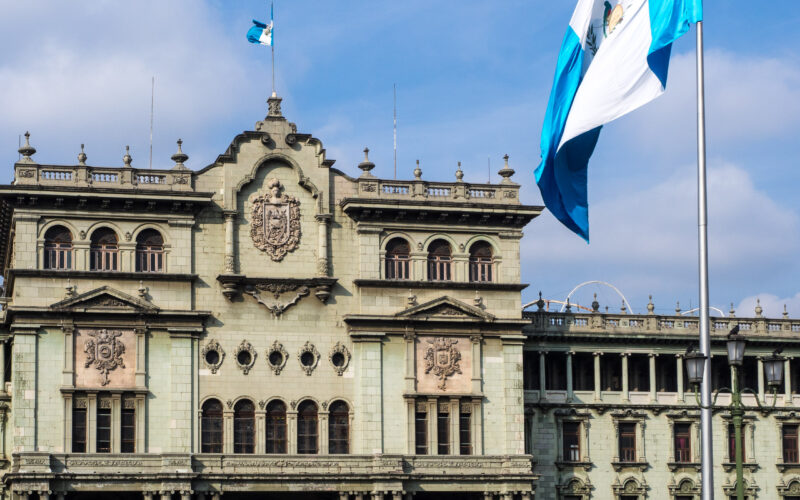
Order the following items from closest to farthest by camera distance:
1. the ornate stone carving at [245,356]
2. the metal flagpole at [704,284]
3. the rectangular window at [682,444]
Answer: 1. the metal flagpole at [704,284]
2. the ornate stone carving at [245,356]
3. the rectangular window at [682,444]

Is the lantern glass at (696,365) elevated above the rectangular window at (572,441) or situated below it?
above

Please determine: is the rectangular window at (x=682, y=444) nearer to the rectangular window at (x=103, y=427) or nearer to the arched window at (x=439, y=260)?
the arched window at (x=439, y=260)

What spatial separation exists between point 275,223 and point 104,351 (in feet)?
31.1

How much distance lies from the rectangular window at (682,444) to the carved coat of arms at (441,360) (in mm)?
13473

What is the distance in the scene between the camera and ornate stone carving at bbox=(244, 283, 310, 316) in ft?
225

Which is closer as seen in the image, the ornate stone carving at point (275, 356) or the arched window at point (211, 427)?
the arched window at point (211, 427)

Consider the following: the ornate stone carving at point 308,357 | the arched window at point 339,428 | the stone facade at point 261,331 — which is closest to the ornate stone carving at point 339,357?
the stone facade at point 261,331

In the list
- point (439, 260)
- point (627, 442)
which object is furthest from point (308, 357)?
point (627, 442)

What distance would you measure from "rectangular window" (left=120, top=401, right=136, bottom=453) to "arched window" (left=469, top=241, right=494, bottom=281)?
1658cm

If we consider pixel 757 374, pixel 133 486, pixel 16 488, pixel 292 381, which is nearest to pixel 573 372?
pixel 757 374

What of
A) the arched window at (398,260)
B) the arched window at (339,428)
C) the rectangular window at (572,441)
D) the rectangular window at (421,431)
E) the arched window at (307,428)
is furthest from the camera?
the rectangular window at (572,441)

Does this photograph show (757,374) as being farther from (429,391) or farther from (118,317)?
(118,317)

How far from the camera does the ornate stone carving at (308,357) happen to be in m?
68.6

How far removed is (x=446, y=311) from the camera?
70.0m
